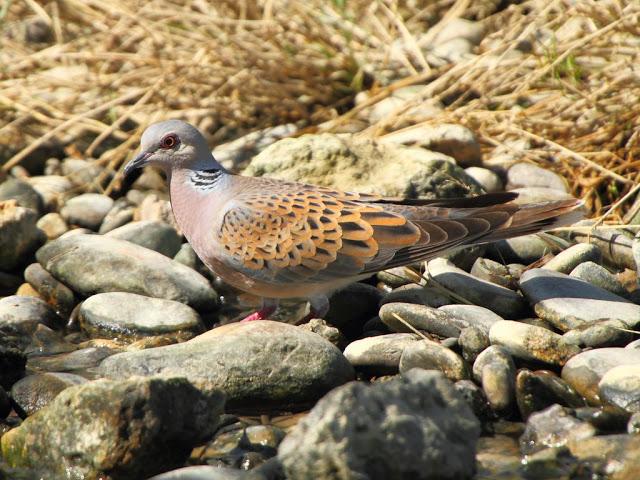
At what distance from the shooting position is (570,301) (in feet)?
16.6

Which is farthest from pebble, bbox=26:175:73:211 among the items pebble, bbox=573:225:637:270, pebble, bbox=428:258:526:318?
pebble, bbox=573:225:637:270

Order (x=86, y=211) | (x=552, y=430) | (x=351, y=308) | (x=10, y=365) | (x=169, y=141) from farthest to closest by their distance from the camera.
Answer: (x=86, y=211) < (x=351, y=308) < (x=169, y=141) < (x=10, y=365) < (x=552, y=430)


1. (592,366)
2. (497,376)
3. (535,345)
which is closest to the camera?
(497,376)

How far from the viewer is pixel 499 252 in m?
6.05

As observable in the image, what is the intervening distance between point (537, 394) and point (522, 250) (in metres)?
2.03

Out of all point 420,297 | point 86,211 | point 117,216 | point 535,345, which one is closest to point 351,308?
point 420,297

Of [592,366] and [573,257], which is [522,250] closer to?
[573,257]

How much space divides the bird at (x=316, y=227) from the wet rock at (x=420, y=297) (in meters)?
0.31

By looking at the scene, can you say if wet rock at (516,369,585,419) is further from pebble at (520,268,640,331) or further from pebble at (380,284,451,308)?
pebble at (380,284,451,308)

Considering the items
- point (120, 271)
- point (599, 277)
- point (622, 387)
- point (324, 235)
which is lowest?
point (120, 271)

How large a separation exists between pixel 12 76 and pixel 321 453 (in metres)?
6.55

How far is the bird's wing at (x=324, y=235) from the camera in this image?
5062mm

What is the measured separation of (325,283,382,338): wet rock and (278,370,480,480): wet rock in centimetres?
214

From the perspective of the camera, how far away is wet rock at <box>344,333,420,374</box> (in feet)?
15.5
